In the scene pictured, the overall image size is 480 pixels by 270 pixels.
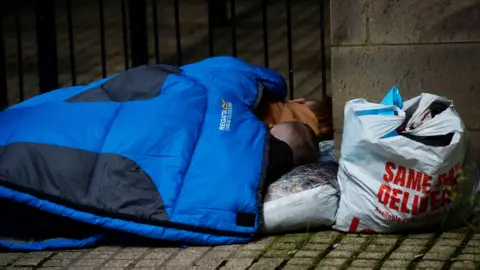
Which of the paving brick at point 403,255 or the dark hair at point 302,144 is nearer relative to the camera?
the paving brick at point 403,255

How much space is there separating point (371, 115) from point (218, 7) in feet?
17.4

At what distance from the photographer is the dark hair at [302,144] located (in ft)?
15.9

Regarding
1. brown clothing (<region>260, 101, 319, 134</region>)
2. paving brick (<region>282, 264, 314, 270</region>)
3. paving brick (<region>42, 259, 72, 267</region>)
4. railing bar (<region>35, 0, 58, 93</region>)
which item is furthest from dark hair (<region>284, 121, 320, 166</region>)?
railing bar (<region>35, 0, 58, 93</region>)

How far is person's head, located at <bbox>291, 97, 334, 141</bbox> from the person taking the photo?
5480mm

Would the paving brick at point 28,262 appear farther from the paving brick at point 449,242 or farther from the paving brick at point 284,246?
the paving brick at point 449,242

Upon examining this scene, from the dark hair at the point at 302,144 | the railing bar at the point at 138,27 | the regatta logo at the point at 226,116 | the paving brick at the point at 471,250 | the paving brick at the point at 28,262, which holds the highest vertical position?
the railing bar at the point at 138,27

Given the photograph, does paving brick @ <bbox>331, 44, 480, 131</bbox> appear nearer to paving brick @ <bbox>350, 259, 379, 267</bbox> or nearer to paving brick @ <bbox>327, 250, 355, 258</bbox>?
paving brick @ <bbox>327, 250, 355, 258</bbox>

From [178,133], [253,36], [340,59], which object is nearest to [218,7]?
[253,36]

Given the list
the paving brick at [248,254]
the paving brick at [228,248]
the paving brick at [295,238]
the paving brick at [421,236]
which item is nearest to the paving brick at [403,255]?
the paving brick at [421,236]

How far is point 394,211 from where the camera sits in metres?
4.28

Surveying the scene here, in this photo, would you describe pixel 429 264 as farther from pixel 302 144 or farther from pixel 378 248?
pixel 302 144

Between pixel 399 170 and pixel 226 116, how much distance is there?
882mm

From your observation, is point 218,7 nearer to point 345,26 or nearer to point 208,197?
point 345,26

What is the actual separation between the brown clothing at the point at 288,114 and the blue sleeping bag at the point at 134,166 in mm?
438
